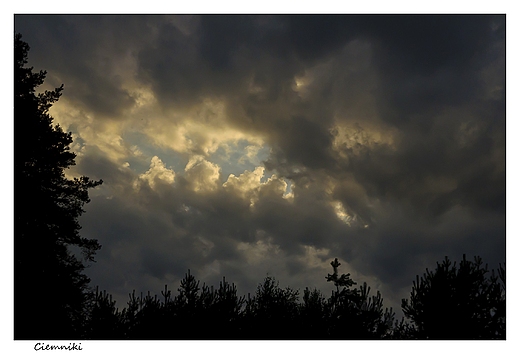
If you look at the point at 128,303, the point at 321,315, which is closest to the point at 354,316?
the point at 321,315

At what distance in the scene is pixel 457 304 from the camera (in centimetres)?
1984

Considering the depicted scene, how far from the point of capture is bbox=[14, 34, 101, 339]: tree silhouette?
21.9 metres

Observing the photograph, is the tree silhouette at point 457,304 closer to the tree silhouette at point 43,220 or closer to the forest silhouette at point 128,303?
the forest silhouette at point 128,303

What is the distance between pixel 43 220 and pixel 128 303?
33.5 feet

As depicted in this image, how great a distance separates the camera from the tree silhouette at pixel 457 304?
1856 cm

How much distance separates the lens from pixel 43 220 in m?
23.6

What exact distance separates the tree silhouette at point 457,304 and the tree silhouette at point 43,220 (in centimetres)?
→ 1965

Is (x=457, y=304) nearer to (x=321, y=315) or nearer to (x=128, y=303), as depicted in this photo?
(x=321, y=315)

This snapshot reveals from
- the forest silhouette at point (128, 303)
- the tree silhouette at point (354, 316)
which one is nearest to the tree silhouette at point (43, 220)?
the forest silhouette at point (128, 303)

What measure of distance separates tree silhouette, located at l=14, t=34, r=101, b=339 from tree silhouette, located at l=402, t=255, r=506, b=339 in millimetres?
19648

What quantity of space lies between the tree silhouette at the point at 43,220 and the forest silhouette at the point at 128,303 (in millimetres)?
58

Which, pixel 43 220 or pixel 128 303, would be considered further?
pixel 128 303

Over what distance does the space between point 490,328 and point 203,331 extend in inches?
693
